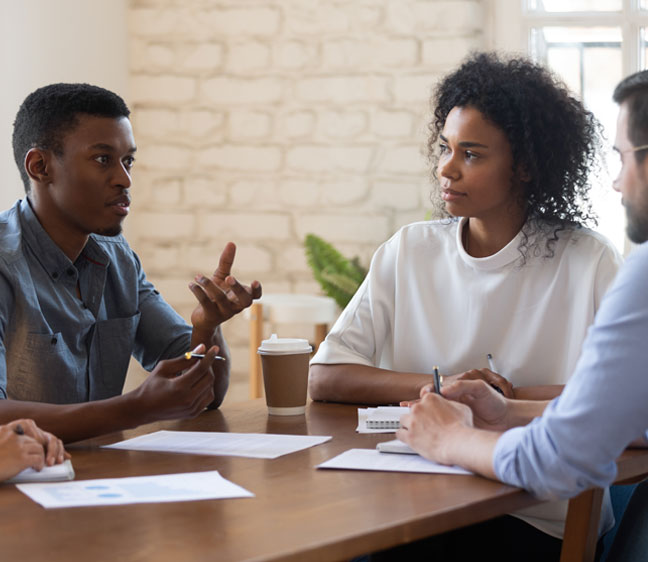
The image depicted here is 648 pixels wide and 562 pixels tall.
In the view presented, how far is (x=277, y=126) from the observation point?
4.39 meters

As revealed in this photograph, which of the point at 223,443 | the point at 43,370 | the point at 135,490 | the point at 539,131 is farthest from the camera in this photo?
the point at 539,131

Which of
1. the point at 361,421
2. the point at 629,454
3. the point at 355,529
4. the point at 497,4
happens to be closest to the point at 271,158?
the point at 497,4

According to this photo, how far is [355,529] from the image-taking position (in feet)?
3.29

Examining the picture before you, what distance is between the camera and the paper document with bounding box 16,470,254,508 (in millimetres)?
1122

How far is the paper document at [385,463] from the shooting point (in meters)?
1.27

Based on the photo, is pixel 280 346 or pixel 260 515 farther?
pixel 280 346

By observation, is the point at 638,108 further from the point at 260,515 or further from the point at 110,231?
the point at 110,231

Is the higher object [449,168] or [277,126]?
[277,126]

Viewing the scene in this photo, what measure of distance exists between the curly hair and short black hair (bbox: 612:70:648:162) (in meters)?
0.63

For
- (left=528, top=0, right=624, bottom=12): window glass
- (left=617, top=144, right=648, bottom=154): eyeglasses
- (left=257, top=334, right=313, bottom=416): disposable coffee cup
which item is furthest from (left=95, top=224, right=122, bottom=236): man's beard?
(left=528, top=0, right=624, bottom=12): window glass

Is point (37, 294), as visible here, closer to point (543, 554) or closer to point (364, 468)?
point (364, 468)

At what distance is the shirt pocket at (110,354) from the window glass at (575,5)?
2.98 metres

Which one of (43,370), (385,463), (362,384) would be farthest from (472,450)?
(43,370)

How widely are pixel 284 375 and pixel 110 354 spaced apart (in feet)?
1.55
